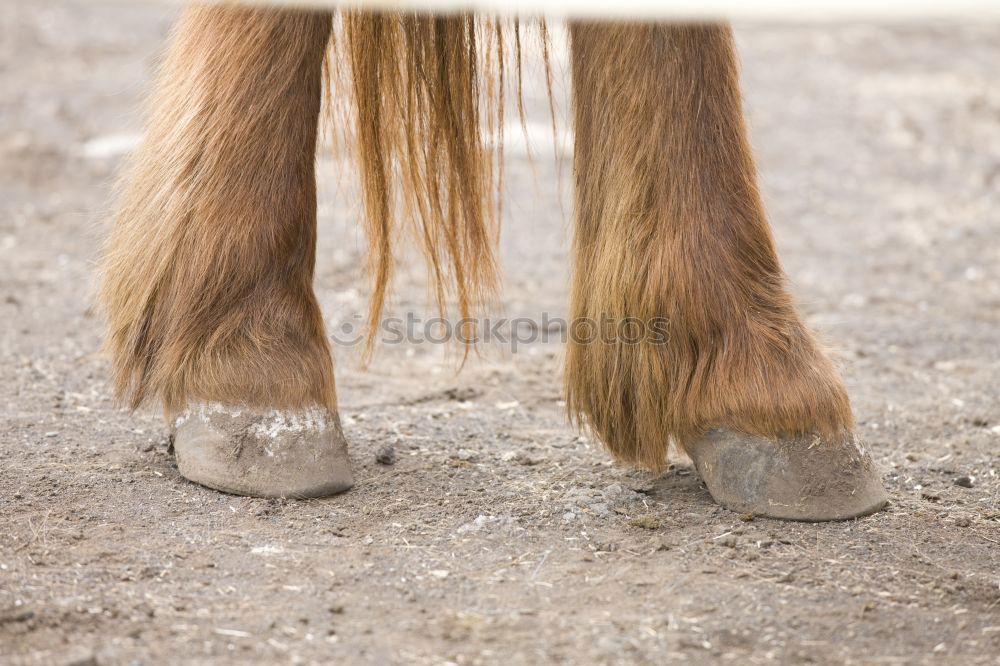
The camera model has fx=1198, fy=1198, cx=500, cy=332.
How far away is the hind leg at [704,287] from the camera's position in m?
1.50

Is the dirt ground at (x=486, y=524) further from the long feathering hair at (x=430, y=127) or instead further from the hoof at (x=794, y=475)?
the long feathering hair at (x=430, y=127)

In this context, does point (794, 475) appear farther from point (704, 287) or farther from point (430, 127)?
point (430, 127)

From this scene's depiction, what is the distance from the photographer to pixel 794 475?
5.03ft

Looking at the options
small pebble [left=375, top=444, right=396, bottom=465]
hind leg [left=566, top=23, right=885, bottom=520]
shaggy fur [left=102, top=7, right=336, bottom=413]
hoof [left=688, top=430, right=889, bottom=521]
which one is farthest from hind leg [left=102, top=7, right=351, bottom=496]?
hoof [left=688, top=430, right=889, bottom=521]

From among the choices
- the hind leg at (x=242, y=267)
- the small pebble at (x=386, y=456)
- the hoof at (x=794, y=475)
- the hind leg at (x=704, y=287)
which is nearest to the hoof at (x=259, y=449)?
the hind leg at (x=242, y=267)

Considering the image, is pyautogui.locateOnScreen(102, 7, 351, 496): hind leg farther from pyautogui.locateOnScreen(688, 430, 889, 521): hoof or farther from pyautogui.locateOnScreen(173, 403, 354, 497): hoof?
pyautogui.locateOnScreen(688, 430, 889, 521): hoof

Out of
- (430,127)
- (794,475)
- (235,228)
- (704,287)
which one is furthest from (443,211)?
(794,475)

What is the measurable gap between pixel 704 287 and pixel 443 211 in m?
0.41

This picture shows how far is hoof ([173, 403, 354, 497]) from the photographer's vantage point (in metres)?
1.57

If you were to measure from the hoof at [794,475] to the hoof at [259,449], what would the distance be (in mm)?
517

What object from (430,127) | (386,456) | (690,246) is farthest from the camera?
(386,456)

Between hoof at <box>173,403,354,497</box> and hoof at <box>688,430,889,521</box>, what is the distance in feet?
1.69

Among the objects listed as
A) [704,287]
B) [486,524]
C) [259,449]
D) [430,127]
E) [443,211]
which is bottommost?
[486,524]

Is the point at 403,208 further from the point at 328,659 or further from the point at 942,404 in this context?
the point at 942,404
